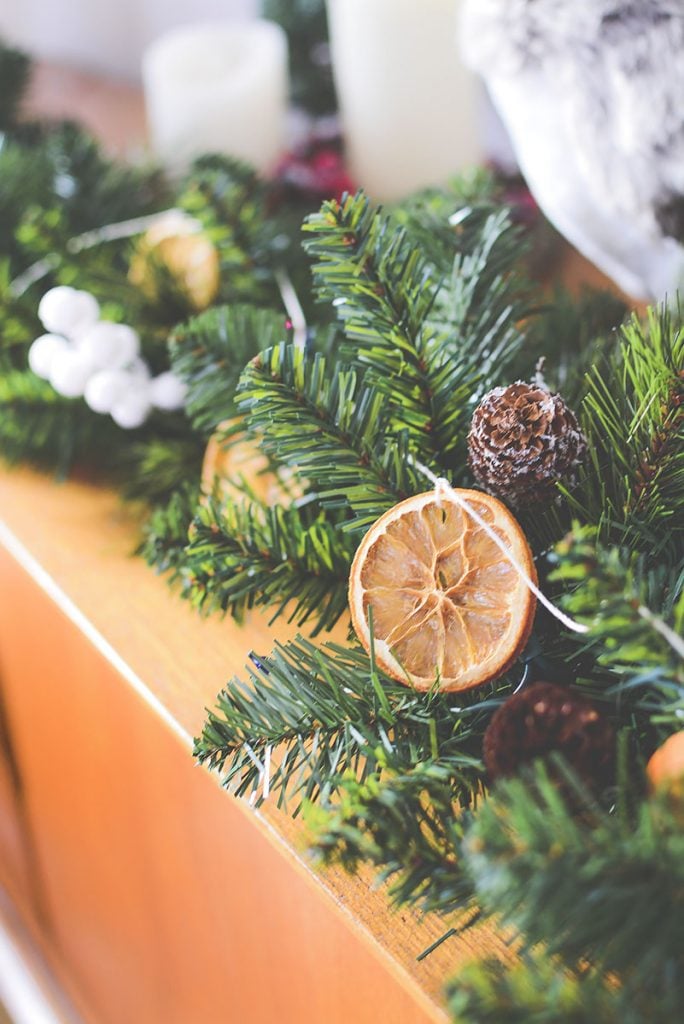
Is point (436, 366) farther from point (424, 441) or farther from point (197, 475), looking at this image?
point (197, 475)

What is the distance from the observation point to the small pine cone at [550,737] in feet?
0.85

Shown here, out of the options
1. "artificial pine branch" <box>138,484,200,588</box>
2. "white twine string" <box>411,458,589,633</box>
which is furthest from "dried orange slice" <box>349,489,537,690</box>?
"artificial pine branch" <box>138,484,200,588</box>

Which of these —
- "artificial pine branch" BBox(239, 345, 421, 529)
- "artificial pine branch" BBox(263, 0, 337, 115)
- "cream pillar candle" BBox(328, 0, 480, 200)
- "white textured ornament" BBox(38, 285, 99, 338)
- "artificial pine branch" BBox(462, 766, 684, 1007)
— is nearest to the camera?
"artificial pine branch" BBox(462, 766, 684, 1007)

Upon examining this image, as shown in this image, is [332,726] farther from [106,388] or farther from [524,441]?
[106,388]

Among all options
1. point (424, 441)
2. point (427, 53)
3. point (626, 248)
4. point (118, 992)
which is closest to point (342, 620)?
point (424, 441)

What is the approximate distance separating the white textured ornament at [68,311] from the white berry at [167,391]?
42 millimetres

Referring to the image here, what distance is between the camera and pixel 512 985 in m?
0.22

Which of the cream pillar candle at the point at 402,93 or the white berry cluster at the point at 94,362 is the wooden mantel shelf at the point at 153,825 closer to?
the white berry cluster at the point at 94,362

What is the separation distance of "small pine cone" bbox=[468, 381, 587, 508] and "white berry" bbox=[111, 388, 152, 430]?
22 cm

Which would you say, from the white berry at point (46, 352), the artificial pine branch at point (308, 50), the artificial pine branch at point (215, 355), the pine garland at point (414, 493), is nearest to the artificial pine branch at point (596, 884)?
the pine garland at point (414, 493)

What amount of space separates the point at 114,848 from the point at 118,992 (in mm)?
149

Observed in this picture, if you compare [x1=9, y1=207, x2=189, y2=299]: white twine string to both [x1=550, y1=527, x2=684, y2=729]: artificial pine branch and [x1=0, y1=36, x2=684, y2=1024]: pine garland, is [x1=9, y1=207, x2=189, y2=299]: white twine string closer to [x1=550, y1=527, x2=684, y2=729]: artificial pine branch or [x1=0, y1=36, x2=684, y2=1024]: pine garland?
[x1=0, y1=36, x2=684, y2=1024]: pine garland

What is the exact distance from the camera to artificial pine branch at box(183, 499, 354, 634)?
1.15 ft

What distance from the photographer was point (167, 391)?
494mm
